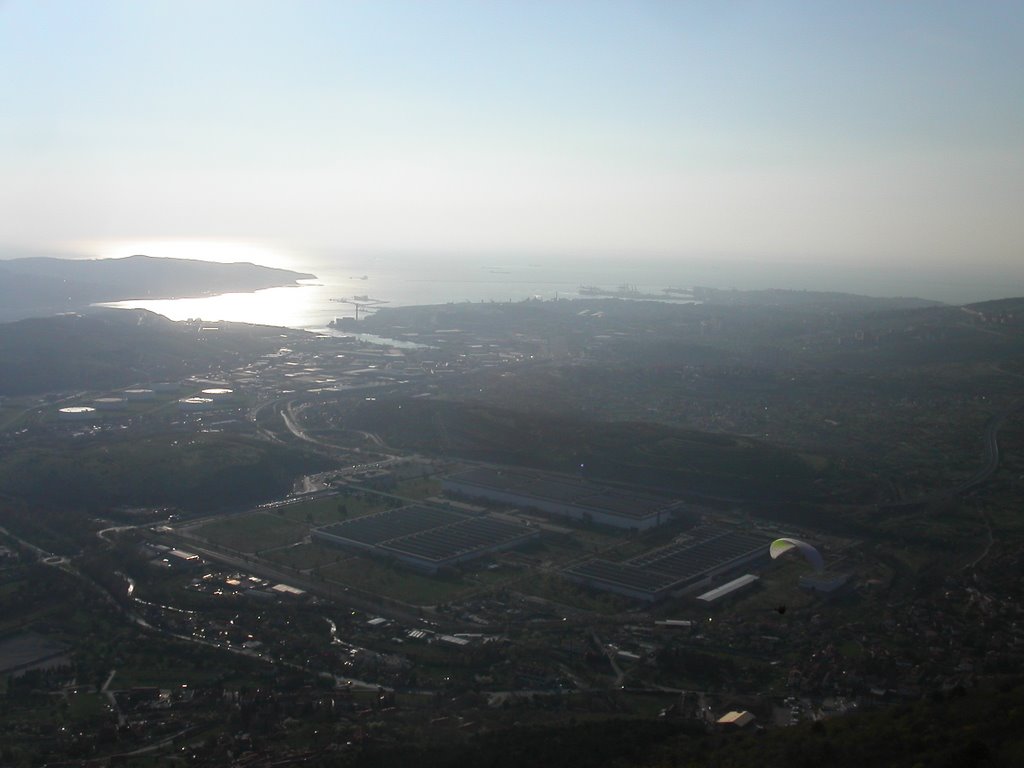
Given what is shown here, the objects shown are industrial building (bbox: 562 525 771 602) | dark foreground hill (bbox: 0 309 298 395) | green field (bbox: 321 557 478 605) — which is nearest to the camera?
green field (bbox: 321 557 478 605)

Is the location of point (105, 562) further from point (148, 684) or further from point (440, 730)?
point (440, 730)

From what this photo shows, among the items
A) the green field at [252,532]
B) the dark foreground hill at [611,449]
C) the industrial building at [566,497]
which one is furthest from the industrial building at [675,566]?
the green field at [252,532]

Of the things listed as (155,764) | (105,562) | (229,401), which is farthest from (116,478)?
(155,764)

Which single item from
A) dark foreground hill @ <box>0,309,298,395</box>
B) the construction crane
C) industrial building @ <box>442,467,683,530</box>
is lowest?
industrial building @ <box>442,467,683,530</box>

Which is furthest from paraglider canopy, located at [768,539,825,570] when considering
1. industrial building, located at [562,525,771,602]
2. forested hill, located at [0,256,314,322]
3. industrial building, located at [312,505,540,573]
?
forested hill, located at [0,256,314,322]

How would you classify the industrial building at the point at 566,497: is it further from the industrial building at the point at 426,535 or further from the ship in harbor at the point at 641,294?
the ship in harbor at the point at 641,294

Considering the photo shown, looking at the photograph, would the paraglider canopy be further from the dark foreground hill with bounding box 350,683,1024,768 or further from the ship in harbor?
the ship in harbor
